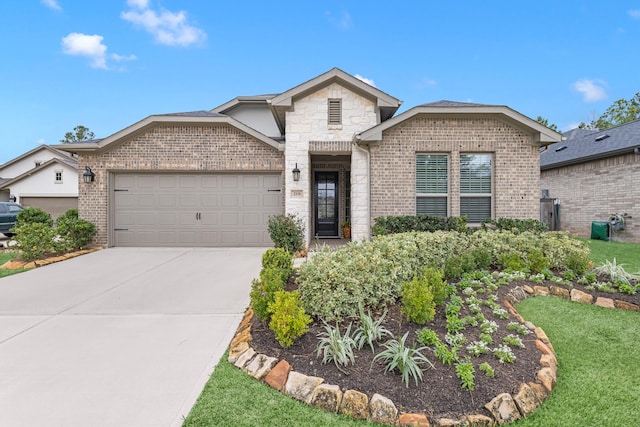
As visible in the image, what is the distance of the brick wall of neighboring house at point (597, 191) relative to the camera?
37.3 ft

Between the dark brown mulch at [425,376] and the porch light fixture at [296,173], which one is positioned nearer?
the dark brown mulch at [425,376]

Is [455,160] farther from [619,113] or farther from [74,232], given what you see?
[619,113]

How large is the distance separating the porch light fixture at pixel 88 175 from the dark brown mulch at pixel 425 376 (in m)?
8.82

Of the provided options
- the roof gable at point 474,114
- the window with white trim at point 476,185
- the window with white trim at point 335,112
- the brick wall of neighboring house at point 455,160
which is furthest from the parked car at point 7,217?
the window with white trim at point 476,185

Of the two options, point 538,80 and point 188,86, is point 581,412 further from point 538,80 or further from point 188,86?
point 538,80

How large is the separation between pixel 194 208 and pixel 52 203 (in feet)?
58.4

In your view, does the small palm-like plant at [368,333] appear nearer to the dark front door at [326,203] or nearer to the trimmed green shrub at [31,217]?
the dark front door at [326,203]

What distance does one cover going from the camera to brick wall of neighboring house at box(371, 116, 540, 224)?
28.1 ft

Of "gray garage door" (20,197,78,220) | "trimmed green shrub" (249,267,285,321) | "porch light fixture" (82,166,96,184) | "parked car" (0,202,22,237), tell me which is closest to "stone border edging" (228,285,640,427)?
"trimmed green shrub" (249,267,285,321)

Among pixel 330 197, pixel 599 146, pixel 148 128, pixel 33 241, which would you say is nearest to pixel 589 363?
pixel 330 197

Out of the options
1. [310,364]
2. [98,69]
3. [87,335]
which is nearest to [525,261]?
[310,364]

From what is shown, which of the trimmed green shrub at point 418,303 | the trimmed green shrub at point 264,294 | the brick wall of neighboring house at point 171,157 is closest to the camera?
the trimmed green shrub at point 418,303

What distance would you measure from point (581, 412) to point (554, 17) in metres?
16.1

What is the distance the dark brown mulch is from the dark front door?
863cm
